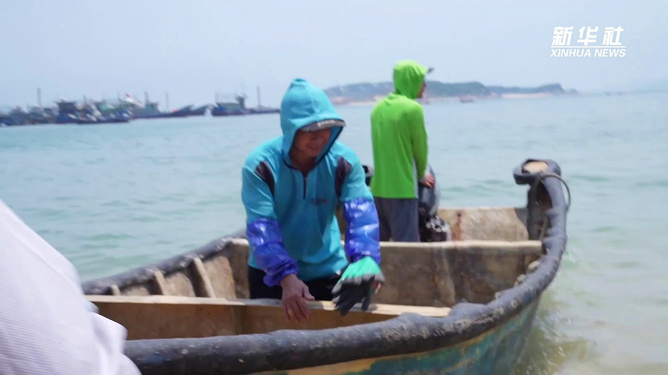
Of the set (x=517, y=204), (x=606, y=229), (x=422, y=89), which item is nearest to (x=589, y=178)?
(x=517, y=204)

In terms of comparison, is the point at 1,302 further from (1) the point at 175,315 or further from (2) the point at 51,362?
(1) the point at 175,315

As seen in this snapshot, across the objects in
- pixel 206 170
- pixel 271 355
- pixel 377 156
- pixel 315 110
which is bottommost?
pixel 206 170

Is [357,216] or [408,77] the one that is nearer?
[357,216]

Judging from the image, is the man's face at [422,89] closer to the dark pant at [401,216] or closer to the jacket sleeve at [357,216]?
the dark pant at [401,216]

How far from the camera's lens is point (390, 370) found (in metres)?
2.69

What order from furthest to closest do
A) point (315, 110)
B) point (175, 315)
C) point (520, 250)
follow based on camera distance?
1. point (520, 250)
2. point (175, 315)
3. point (315, 110)

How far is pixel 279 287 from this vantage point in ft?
11.0

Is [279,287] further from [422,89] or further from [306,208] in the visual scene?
[422,89]

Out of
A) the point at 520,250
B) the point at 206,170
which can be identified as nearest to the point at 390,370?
the point at 520,250

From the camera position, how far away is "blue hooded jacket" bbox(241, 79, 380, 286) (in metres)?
2.95

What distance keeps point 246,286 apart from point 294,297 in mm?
1978

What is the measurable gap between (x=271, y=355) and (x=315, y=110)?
3.63 feet

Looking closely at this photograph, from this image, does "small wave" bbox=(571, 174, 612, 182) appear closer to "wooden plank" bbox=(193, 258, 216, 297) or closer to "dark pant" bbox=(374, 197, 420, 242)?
"dark pant" bbox=(374, 197, 420, 242)

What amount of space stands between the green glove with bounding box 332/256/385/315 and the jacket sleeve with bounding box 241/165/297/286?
8.5 inches
